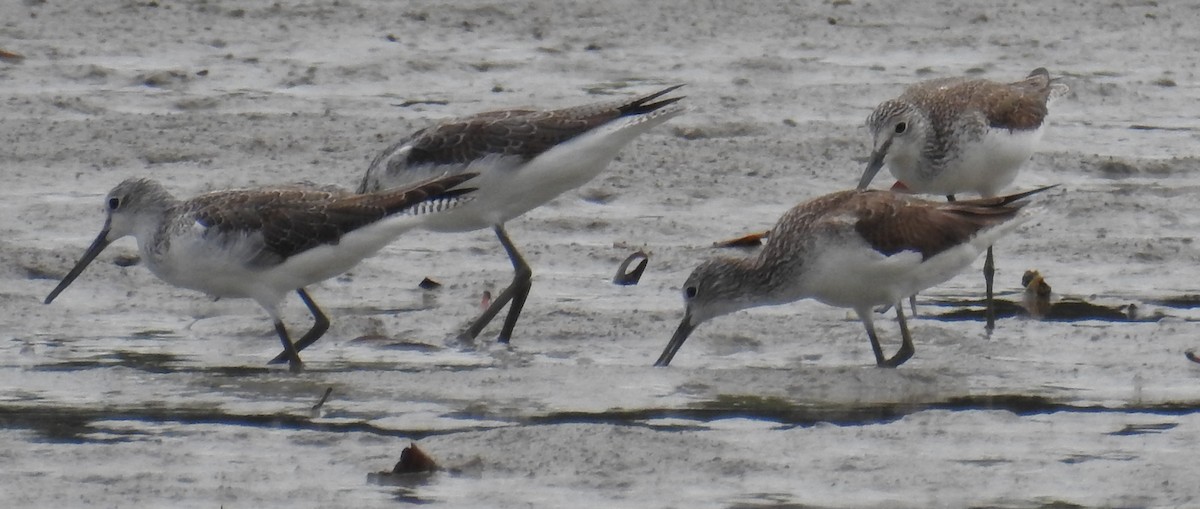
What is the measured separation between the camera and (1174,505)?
6.73 meters

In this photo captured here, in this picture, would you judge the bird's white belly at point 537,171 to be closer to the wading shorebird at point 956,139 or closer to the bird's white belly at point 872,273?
the wading shorebird at point 956,139

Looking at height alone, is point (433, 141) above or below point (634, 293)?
above

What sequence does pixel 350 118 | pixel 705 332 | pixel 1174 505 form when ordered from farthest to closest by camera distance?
pixel 350 118, pixel 705 332, pixel 1174 505

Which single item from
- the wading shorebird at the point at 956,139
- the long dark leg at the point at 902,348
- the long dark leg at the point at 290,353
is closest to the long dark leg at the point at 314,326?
the long dark leg at the point at 290,353

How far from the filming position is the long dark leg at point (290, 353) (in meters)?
8.80

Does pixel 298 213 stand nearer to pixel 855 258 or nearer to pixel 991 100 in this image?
pixel 855 258

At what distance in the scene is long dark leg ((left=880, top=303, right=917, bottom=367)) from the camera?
8.83 metres

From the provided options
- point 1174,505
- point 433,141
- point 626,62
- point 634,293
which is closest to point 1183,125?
point 626,62

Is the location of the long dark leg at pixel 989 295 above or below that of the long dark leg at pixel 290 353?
above

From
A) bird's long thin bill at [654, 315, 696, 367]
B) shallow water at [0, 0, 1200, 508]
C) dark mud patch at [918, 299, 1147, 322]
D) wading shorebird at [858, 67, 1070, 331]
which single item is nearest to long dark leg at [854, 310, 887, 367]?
shallow water at [0, 0, 1200, 508]

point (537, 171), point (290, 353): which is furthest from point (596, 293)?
point (290, 353)

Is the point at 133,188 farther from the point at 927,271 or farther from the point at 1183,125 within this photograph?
the point at 1183,125

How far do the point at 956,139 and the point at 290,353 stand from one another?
354cm

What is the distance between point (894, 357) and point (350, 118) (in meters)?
4.95
